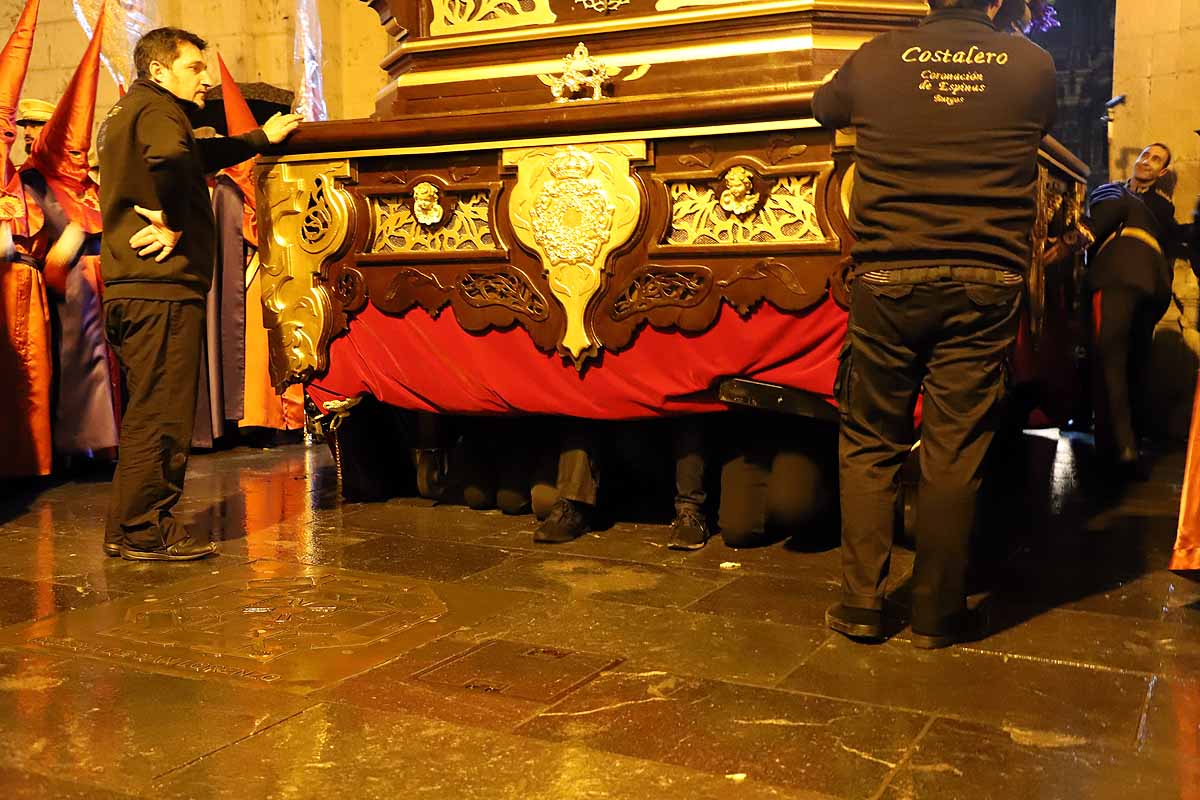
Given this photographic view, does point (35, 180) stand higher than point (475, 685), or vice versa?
point (35, 180)

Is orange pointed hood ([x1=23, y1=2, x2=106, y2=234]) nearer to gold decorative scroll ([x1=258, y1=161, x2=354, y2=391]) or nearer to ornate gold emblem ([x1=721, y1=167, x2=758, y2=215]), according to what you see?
gold decorative scroll ([x1=258, y1=161, x2=354, y2=391])

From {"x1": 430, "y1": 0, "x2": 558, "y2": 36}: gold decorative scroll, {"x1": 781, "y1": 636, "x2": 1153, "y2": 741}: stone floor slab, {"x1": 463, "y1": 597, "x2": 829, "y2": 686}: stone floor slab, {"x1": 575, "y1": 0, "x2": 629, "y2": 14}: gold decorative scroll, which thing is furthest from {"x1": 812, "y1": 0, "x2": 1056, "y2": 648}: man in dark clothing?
{"x1": 430, "y1": 0, "x2": 558, "y2": 36}: gold decorative scroll

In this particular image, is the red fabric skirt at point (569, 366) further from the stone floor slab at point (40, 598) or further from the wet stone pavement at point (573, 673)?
the stone floor slab at point (40, 598)

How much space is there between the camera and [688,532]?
413 centimetres

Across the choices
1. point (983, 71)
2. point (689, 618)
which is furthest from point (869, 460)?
point (983, 71)

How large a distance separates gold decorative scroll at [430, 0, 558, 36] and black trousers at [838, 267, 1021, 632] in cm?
196

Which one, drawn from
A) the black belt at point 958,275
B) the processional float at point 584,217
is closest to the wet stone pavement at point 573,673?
the processional float at point 584,217

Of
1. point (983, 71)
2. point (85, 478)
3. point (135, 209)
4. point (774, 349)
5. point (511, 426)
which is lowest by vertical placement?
point (85, 478)

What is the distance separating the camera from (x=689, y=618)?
3256 millimetres

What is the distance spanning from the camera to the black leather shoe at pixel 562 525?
4230mm

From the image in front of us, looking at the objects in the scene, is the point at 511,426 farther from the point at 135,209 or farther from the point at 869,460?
the point at 869,460

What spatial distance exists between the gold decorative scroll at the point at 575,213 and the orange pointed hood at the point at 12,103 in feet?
8.43

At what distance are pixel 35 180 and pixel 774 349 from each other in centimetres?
385

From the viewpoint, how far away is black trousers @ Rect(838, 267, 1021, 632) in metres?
2.96
